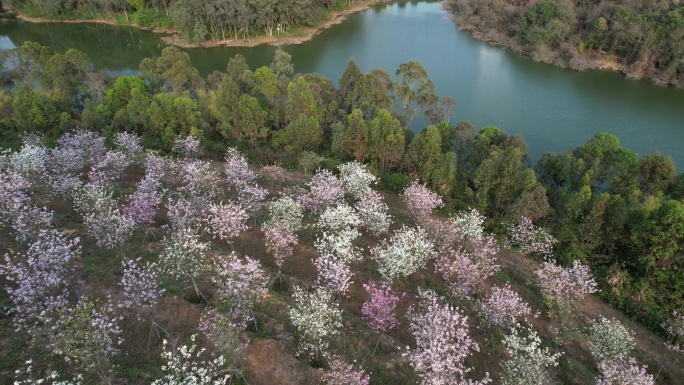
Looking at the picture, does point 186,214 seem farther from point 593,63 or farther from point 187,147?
point 593,63

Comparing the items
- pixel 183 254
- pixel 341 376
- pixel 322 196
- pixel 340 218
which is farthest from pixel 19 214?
pixel 341 376

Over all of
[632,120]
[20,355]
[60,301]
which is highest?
[60,301]

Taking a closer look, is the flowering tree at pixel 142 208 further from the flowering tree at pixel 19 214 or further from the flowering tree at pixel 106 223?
the flowering tree at pixel 19 214

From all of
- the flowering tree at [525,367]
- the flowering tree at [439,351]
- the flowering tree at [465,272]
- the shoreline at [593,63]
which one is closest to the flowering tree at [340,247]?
the flowering tree at [439,351]

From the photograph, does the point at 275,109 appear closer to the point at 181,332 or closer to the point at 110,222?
the point at 110,222

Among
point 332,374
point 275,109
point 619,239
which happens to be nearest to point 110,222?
point 332,374
